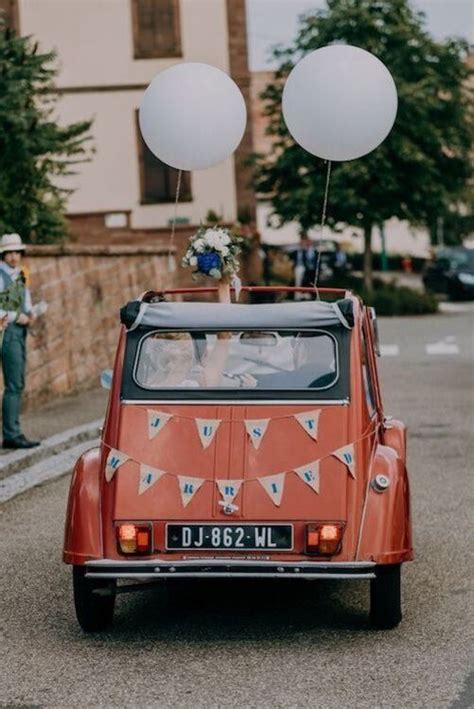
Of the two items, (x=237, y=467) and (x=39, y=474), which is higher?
(x=237, y=467)

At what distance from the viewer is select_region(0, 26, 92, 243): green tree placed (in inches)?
748

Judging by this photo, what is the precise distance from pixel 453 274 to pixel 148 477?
38888mm

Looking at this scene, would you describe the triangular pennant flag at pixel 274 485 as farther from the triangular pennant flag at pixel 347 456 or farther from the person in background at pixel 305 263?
the person in background at pixel 305 263

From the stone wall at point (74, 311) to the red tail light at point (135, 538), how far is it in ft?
34.5

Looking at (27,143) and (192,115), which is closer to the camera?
(192,115)

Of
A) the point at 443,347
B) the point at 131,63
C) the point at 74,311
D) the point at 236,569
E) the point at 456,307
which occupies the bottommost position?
the point at 456,307

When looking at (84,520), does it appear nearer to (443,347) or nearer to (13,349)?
(13,349)

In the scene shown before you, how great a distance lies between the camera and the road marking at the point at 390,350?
2667cm

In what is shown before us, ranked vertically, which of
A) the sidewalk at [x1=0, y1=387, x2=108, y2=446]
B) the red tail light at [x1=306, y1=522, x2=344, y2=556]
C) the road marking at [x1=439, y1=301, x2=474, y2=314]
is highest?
the red tail light at [x1=306, y1=522, x2=344, y2=556]

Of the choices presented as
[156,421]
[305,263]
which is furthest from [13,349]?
[305,263]

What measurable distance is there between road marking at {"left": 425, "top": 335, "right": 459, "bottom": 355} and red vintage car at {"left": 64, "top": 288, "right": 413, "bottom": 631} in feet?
62.5

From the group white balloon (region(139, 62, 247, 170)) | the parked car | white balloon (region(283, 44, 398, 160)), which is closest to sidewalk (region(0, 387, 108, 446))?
white balloon (region(139, 62, 247, 170))

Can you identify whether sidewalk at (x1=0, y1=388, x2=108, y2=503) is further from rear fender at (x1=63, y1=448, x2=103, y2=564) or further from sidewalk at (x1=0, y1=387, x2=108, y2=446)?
rear fender at (x1=63, y1=448, x2=103, y2=564)

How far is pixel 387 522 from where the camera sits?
750 cm
